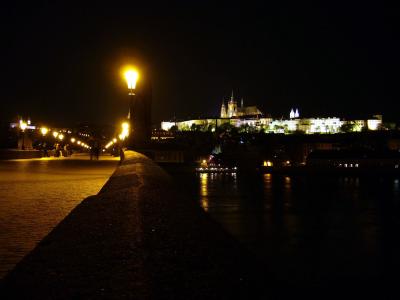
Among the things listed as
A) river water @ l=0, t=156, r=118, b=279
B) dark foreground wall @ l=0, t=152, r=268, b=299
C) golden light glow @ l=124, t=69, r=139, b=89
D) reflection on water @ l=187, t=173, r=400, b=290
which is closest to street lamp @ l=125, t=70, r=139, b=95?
golden light glow @ l=124, t=69, r=139, b=89

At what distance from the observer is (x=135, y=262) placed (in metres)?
3.79

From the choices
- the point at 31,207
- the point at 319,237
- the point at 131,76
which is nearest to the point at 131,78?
the point at 131,76

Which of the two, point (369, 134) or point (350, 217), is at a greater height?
point (369, 134)

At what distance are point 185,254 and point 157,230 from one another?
1016mm

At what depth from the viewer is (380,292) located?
16.0m

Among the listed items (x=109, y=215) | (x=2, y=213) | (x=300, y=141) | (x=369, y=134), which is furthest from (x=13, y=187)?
(x=369, y=134)

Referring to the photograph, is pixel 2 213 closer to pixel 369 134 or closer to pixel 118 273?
pixel 118 273

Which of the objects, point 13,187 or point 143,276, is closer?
point 143,276

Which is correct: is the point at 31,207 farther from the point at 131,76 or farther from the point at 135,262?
the point at 131,76

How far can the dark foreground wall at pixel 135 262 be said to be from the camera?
315 cm

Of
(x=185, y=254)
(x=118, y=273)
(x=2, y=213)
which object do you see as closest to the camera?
(x=118, y=273)

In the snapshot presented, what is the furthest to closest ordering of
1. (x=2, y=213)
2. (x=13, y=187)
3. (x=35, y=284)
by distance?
1. (x=13, y=187)
2. (x=2, y=213)
3. (x=35, y=284)

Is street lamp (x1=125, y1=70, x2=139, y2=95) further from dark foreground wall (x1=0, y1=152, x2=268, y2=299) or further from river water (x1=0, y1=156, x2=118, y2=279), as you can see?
dark foreground wall (x1=0, y1=152, x2=268, y2=299)

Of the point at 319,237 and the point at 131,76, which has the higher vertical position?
the point at 131,76
